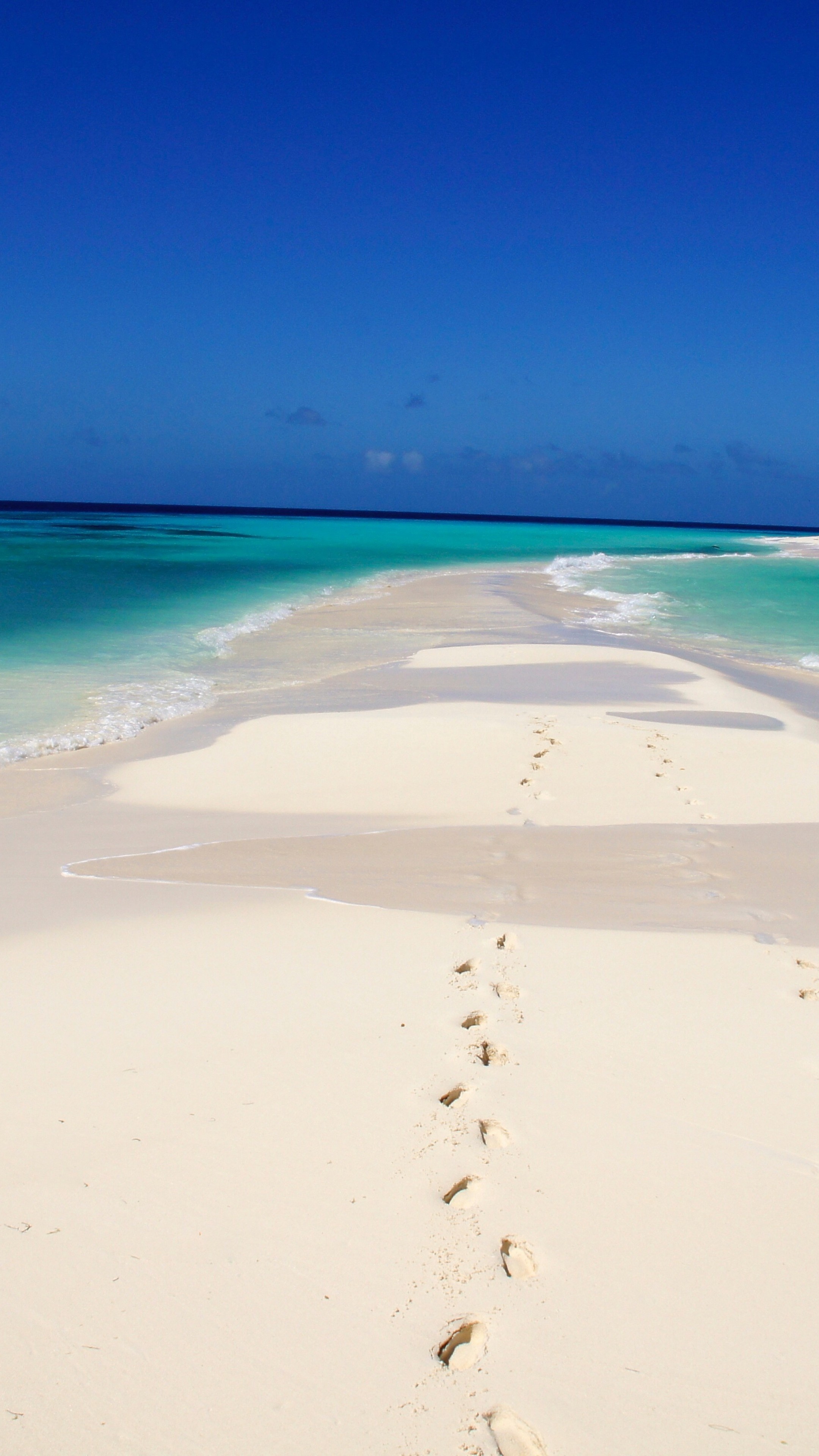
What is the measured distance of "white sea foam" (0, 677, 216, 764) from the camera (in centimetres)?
797

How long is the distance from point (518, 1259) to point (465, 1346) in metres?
0.28

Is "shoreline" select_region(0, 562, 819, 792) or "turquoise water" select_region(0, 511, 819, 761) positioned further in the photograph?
"turquoise water" select_region(0, 511, 819, 761)

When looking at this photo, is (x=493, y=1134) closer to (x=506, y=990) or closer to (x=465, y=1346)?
(x=465, y=1346)

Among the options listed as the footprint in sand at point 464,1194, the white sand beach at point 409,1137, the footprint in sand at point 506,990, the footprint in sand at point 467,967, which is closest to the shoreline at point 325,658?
the white sand beach at point 409,1137

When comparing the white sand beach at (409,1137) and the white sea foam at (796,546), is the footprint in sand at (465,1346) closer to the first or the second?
the white sand beach at (409,1137)

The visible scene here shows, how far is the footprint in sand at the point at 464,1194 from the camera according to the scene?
2.47 m

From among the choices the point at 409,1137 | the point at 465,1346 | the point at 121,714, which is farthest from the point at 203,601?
the point at 465,1346

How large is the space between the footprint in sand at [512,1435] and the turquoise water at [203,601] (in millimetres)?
6853

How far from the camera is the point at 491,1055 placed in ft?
10.4

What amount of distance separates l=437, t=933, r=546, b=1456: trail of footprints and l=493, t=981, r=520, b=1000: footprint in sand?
16cm

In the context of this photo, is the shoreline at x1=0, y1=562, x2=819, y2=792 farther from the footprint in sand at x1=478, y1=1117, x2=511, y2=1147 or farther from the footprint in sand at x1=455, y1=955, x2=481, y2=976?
the footprint in sand at x1=478, y1=1117, x2=511, y2=1147

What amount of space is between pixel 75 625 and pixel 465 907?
48.9 ft

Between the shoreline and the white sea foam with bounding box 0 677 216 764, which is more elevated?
the shoreline

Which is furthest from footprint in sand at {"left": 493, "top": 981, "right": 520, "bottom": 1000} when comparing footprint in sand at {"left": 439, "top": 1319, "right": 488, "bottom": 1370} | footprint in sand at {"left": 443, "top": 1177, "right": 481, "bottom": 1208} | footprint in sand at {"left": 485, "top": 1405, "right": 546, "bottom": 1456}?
footprint in sand at {"left": 485, "top": 1405, "right": 546, "bottom": 1456}
